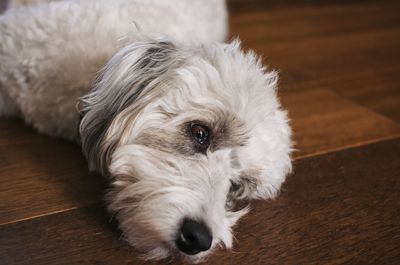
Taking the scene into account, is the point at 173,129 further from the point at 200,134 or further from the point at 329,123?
the point at 329,123

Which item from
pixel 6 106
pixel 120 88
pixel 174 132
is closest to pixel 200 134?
pixel 174 132

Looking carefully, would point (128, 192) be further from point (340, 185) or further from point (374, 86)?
point (374, 86)

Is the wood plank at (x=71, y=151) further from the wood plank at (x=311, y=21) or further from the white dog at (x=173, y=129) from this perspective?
the wood plank at (x=311, y=21)

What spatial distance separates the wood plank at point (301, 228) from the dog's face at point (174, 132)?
0.19ft

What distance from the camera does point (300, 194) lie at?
121cm

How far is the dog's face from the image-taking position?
35.6 inches

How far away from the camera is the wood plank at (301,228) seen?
92cm

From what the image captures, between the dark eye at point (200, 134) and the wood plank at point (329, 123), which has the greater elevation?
the dark eye at point (200, 134)

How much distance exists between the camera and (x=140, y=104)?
3.12 feet

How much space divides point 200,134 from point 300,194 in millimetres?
371

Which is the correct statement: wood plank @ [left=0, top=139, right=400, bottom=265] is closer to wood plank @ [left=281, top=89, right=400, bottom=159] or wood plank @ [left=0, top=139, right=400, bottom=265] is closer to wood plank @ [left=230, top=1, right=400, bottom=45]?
wood plank @ [left=281, top=89, right=400, bottom=159]

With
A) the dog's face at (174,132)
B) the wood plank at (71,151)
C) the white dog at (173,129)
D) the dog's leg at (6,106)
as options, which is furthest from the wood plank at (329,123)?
the dog's leg at (6,106)

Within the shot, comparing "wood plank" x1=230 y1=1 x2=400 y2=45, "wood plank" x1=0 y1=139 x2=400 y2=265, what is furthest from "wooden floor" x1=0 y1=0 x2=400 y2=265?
"wood plank" x1=230 y1=1 x2=400 y2=45

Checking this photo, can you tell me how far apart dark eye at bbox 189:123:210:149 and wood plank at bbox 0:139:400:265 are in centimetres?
22
